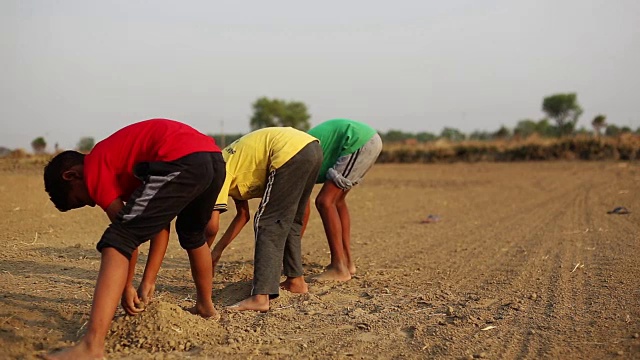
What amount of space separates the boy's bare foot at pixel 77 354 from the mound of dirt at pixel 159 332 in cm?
25

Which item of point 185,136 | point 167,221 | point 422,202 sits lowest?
point 422,202

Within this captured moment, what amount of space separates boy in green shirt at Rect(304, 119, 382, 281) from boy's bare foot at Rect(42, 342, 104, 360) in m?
2.76

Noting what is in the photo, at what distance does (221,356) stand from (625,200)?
12075 millimetres

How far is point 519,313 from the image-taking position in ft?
15.1

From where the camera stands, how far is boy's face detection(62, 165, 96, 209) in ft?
12.0

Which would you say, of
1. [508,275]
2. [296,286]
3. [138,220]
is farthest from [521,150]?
[138,220]

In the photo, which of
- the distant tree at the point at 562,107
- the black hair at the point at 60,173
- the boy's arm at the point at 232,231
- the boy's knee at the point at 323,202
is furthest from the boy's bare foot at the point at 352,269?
the distant tree at the point at 562,107

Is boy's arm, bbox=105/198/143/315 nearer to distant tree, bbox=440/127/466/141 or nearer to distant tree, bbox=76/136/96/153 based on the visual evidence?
distant tree, bbox=76/136/96/153

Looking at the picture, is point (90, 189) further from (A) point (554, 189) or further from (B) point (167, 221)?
(A) point (554, 189)

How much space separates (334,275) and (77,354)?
2881 millimetres

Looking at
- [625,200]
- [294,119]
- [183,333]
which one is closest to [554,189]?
[625,200]

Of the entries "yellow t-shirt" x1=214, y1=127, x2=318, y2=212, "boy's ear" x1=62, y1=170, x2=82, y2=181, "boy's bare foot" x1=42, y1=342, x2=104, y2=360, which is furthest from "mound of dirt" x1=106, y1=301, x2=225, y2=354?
"yellow t-shirt" x1=214, y1=127, x2=318, y2=212

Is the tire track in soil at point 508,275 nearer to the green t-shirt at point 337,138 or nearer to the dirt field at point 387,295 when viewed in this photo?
the dirt field at point 387,295

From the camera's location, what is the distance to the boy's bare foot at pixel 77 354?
3430 mm
